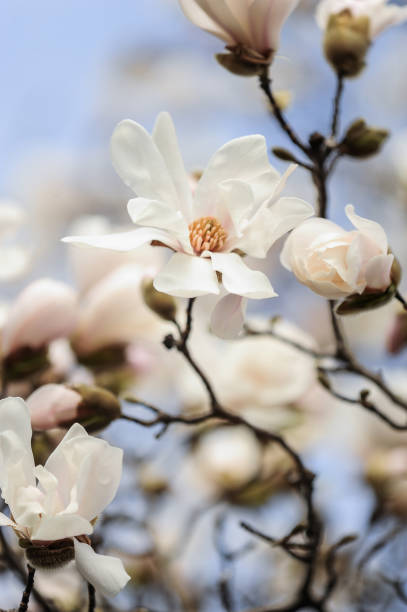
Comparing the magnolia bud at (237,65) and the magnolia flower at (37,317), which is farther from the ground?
the magnolia bud at (237,65)

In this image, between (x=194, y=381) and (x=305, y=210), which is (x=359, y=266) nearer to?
(x=305, y=210)

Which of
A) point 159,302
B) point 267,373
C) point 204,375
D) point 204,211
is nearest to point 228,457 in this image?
point 267,373

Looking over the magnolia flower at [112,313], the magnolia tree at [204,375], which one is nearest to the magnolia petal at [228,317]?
the magnolia tree at [204,375]

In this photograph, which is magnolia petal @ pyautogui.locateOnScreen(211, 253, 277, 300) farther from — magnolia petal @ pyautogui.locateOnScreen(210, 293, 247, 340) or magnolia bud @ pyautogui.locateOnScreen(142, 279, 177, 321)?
magnolia bud @ pyautogui.locateOnScreen(142, 279, 177, 321)

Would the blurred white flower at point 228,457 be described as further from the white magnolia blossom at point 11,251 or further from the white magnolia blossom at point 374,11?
the white magnolia blossom at point 374,11

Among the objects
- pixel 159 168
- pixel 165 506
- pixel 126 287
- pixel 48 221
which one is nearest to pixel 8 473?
pixel 159 168

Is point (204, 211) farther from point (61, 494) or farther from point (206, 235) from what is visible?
point (61, 494)

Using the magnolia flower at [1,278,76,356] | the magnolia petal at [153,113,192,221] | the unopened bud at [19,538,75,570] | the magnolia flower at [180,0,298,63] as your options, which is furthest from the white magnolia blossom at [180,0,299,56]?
the unopened bud at [19,538,75,570]
